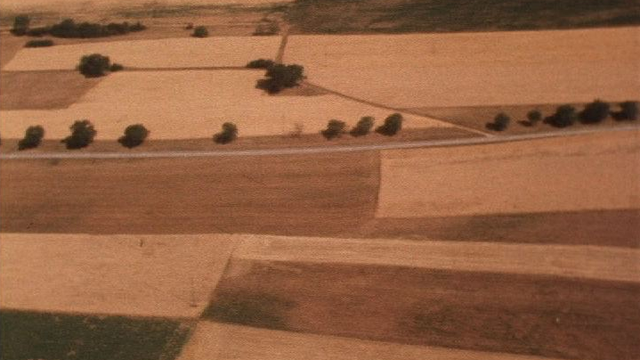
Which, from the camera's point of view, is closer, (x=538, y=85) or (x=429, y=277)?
(x=429, y=277)

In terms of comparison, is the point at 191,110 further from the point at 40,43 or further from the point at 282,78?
the point at 40,43

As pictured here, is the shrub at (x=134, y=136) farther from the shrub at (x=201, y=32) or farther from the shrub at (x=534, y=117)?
the shrub at (x=534, y=117)

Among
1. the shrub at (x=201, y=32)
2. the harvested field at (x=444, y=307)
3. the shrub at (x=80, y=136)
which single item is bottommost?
the harvested field at (x=444, y=307)

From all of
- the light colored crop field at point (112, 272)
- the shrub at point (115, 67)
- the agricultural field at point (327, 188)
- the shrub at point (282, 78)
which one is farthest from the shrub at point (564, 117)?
the shrub at point (115, 67)

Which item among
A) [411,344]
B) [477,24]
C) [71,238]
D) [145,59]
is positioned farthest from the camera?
[145,59]

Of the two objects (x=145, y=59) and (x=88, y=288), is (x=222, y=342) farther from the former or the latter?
(x=145, y=59)

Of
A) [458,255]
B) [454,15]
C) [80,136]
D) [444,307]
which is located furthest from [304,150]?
[454,15]

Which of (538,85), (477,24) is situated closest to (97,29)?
(477,24)
